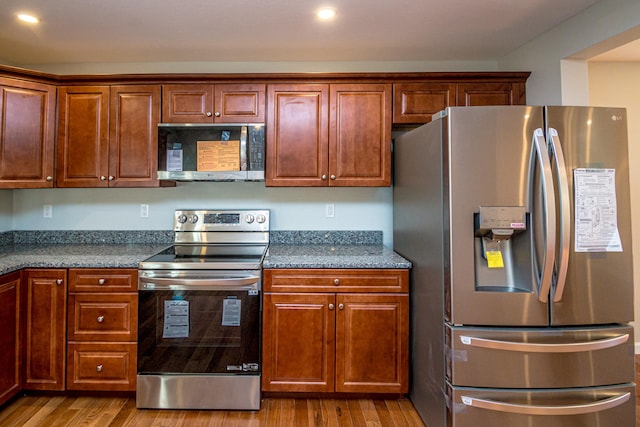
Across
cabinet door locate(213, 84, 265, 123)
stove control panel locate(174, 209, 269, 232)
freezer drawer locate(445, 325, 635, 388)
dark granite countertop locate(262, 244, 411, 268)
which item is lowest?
freezer drawer locate(445, 325, 635, 388)

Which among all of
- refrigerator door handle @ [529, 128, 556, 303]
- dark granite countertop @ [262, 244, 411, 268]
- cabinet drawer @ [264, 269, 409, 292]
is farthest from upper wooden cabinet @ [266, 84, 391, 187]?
refrigerator door handle @ [529, 128, 556, 303]

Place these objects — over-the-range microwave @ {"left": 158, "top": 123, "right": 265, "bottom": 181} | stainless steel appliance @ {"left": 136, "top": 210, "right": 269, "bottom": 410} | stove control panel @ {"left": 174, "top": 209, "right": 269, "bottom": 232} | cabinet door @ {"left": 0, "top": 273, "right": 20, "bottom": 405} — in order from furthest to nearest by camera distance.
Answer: stove control panel @ {"left": 174, "top": 209, "right": 269, "bottom": 232}
over-the-range microwave @ {"left": 158, "top": 123, "right": 265, "bottom": 181}
stainless steel appliance @ {"left": 136, "top": 210, "right": 269, "bottom": 410}
cabinet door @ {"left": 0, "top": 273, "right": 20, "bottom": 405}

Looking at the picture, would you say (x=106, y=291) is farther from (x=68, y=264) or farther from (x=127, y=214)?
(x=127, y=214)

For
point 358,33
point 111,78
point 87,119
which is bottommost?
point 87,119

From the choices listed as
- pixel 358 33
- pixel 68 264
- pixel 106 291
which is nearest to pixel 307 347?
pixel 106 291

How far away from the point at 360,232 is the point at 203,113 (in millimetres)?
1468

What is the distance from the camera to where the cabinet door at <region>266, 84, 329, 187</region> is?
8.37 ft

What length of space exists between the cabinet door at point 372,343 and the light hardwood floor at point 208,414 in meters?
0.11

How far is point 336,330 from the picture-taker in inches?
87.0

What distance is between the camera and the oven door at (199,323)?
2.16 metres

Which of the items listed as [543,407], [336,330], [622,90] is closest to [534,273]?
[543,407]

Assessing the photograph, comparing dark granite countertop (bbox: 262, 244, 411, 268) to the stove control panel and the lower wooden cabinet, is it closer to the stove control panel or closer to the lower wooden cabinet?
the stove control panel

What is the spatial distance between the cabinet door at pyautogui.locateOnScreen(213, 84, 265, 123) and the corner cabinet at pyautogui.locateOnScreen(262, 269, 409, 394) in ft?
3.64

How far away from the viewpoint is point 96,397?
2.28 metres
